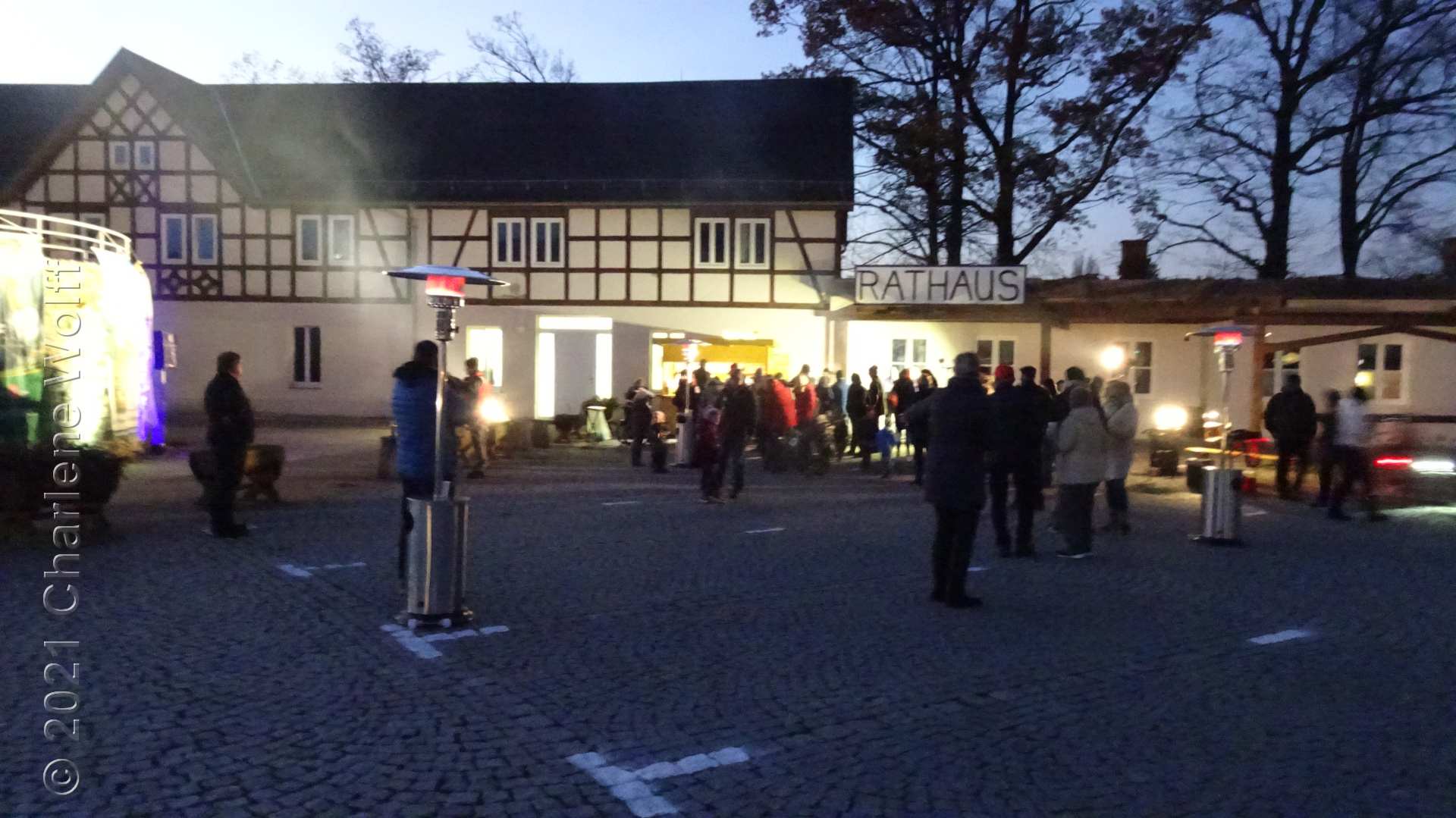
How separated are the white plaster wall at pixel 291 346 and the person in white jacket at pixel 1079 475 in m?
21.4

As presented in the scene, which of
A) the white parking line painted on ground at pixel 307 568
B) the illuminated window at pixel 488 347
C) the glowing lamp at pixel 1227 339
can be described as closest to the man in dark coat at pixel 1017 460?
the glowing lamp at pixel 1227 339

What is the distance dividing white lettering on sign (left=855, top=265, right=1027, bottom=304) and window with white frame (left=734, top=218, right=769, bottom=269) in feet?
19.9

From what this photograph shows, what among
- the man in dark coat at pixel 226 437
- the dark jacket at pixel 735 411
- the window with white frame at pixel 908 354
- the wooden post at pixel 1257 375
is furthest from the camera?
the window with white frame at pixel 908 354

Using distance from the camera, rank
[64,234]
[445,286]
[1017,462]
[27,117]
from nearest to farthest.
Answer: [445,286] < [1017,462] < [64,234] < [27,117]

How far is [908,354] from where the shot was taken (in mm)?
26453

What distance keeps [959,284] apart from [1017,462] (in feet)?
37.6

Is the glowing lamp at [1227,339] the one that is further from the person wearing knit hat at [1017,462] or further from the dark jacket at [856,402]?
the dark jacket at [856,402]

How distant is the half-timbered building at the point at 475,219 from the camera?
2736 cm

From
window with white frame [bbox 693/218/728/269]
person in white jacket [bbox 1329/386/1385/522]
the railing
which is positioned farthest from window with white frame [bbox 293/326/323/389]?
person in white jacket [bbox 1329/386/1385/522]

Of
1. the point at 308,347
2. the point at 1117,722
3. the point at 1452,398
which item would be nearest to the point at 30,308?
the point at 1117,722

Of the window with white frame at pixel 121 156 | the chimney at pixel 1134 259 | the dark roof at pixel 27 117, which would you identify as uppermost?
the dark roof at pixel 27 117

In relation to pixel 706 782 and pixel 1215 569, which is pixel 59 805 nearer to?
pixel 706 782

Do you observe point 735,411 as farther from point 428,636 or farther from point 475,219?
point 475,219

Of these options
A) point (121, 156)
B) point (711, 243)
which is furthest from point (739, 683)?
point (121, 156)
